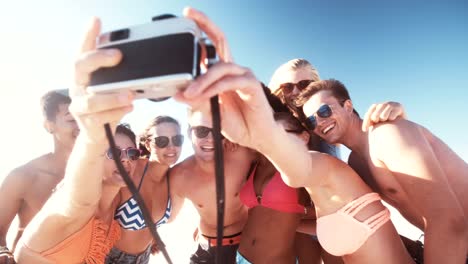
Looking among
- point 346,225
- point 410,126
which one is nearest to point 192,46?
point 346,225

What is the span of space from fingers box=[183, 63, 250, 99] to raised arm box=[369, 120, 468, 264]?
146cm

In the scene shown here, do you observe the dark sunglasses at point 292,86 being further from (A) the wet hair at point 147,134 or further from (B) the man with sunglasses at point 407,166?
(A) the wet hair at point 147,134

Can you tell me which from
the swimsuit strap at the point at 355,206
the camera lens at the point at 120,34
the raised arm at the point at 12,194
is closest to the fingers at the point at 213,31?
the camera lens at the point at 120,34

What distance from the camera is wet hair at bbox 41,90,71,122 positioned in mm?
4059

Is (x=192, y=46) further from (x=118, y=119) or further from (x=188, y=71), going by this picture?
(x=118, y=119)

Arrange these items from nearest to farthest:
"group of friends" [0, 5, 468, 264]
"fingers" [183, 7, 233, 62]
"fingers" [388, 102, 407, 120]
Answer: "fingers" [183, 7, 233, 62]
"group of friends" [0, 5, 468, 264]
"fingers" [388, 102, 407, 120]

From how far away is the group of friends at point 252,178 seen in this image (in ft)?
4.43

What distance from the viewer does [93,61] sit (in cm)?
113

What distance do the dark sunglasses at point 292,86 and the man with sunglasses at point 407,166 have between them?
2.60 feet

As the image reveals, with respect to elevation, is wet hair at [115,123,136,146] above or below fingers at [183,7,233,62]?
below

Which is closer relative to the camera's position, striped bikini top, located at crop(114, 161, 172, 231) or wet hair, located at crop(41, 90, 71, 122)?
striped bikini top, located at crop(114, 161, 172, 231)

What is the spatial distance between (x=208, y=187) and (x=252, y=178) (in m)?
1.00

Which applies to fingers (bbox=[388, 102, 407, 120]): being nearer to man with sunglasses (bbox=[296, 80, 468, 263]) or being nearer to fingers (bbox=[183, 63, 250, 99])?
man with sunglasses (bbox=[296, 80, 468, 263])

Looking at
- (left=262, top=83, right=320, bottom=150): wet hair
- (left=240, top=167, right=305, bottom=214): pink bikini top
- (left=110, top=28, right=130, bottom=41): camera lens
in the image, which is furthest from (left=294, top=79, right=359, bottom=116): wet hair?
(left=110, top=28, right=130, bottom=41): camera lens
